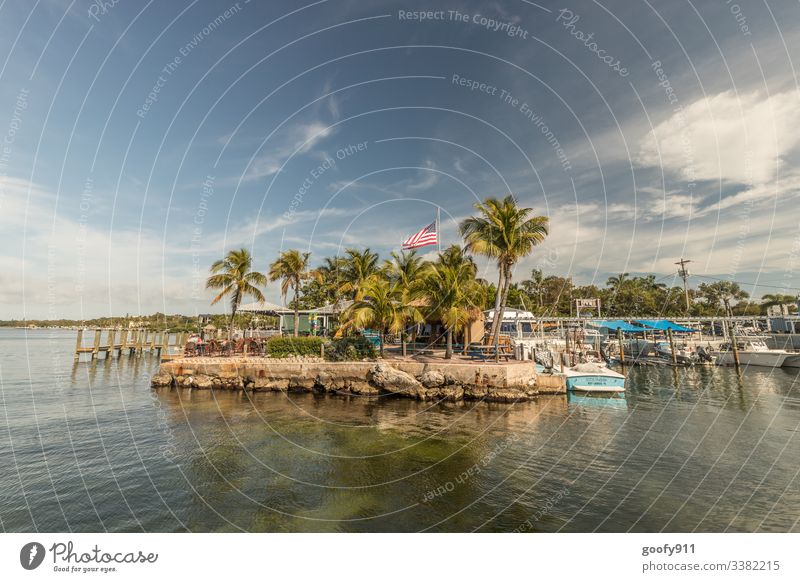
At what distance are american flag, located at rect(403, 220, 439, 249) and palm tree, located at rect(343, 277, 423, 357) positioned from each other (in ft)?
15.7

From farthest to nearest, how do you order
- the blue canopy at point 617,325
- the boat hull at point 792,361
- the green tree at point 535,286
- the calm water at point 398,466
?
the green tree at point 535,286
the blue canopy at point 617,325
the boat hull at point 792,361
the calm water at point 398,466

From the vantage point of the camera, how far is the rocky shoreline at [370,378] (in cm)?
2138

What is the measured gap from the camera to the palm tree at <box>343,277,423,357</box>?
25.5 m

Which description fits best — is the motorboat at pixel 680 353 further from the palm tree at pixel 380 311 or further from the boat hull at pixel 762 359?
the palm tree at pixel 380 311

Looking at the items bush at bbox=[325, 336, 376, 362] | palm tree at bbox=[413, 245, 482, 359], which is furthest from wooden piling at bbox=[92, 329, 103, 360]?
palm tree at bbox=[413, 245, 482, 359]

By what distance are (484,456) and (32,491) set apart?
47.2 ft

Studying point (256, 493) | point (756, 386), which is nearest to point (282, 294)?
point (256, 493)

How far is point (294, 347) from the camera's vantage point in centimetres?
2697

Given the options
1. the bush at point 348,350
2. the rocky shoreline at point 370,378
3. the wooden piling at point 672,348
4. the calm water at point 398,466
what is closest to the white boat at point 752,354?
the wooden piling at point 672,348

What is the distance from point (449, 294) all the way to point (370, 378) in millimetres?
8592
